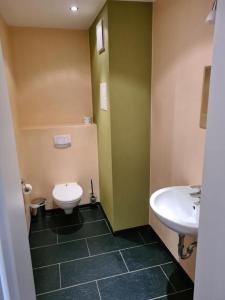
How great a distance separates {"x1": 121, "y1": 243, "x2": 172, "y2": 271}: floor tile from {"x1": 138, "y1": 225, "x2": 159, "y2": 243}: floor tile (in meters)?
0.08

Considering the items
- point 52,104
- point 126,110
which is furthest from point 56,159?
point 126,110

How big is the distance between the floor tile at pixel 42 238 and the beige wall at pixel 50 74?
138 centimetres

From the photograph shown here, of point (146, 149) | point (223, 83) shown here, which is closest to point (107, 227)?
point (146, 149)

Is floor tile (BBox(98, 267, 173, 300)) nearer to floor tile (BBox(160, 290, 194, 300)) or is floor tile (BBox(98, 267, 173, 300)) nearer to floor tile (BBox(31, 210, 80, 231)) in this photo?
floor tile (BBox(160, 290, 194, 300))

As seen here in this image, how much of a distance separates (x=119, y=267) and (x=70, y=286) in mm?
465

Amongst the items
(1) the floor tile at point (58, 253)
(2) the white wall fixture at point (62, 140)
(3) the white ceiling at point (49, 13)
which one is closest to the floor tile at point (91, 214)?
(1) the floor tile at point (58, 253)

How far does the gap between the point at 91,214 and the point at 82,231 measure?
39 cm

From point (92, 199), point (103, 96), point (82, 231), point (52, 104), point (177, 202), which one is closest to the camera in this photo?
point (177, 202)

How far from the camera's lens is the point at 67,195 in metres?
2.68

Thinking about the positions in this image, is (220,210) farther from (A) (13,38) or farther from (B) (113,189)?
(A) (13,38)

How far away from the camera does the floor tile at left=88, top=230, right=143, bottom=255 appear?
7.64ft

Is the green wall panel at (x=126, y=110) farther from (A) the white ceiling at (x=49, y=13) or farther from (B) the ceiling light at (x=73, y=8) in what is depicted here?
(B) the ceiling light at (x=73, y=8)

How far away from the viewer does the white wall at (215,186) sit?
0.70 m

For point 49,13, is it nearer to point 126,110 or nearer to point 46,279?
point 126,110
